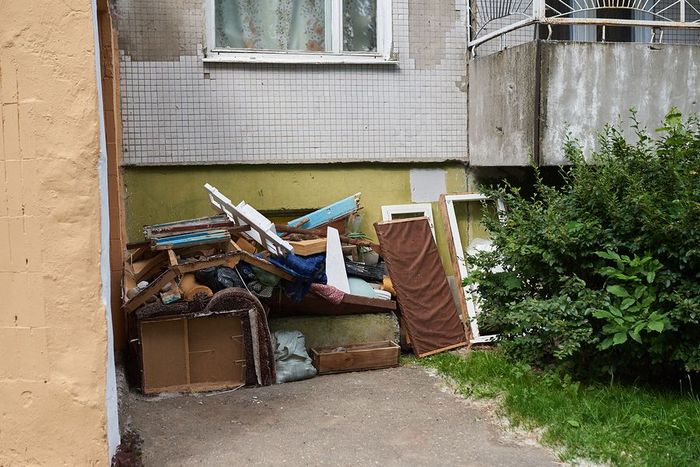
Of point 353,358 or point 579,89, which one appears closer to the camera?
point 353,358

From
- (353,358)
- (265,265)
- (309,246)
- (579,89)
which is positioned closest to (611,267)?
(579,89)

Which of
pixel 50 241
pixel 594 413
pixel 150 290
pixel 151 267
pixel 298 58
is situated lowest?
pixel 594 413

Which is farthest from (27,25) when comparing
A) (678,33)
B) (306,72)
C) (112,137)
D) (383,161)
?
(678,33)

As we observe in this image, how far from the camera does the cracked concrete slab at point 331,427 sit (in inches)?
166

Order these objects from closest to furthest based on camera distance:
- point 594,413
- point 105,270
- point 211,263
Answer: point 105,270 < point 594,413 < point 211,263

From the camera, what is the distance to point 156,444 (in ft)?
14.4

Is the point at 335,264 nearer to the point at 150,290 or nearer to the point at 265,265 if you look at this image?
the point at 265,265

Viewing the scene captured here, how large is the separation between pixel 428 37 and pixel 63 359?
15.7 feet

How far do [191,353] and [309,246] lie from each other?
132cm

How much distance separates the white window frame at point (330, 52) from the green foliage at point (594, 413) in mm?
3057

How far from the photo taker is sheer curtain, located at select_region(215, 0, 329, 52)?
21.9ft

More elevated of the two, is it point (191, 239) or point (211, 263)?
point (191, 239)

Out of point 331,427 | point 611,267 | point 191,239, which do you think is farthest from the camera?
point 191,239

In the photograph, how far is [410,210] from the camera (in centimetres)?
707
